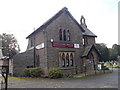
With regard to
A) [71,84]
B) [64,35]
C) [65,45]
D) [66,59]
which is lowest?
[71,84]

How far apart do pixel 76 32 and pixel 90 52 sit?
4.17m

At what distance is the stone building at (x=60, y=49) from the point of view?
2119cm

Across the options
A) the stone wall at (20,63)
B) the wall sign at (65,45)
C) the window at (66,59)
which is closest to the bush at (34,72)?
the stone wall at (20,63)

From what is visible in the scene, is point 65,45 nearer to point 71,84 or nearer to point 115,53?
point 71,84

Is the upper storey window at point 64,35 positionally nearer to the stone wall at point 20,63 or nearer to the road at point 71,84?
the stone wall at point 20,63

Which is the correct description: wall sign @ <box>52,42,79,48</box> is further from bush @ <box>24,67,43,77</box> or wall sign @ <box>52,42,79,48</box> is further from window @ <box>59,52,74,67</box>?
bush @ <box>24,67,43,77</box>

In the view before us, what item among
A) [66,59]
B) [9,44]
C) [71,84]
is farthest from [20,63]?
[9,44]

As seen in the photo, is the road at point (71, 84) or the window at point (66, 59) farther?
the window at point (66, 59)

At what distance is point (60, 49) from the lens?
71.3 feet

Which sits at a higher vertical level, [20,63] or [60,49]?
[60,49]

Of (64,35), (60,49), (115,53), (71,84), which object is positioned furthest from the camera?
(115,53)

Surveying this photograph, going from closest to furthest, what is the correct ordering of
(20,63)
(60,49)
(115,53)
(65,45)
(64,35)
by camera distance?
(60,49) → (65,45) → (64,35) → (20,63) → (115,53)

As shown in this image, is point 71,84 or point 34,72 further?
point 34,72

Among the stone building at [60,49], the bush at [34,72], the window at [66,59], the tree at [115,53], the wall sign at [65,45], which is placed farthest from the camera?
the tree at [115,53]
